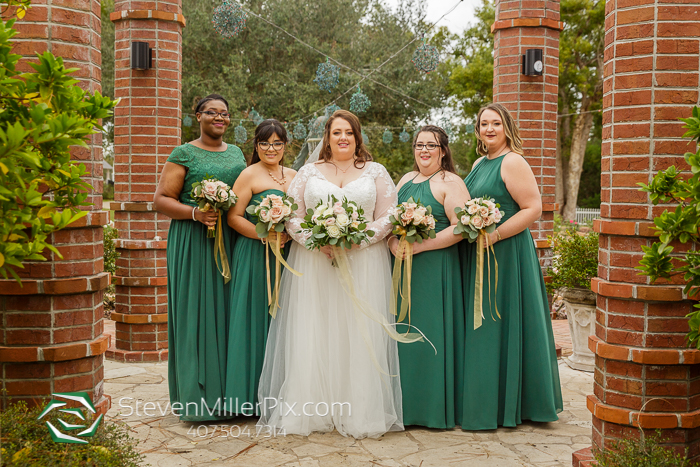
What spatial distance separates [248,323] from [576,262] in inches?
134

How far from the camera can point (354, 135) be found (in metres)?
4.52

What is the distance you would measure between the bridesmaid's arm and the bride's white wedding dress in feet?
2.70

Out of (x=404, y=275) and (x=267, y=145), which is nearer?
(x=404, y=275)

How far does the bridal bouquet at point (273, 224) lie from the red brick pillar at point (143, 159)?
2318 mm

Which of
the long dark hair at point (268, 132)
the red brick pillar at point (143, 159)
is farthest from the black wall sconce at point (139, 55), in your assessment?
the long dark hair at point (268, 132)

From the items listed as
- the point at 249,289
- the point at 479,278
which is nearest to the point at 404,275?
the point at 479,278

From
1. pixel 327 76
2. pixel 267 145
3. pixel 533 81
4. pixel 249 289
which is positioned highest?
pixel 327 76

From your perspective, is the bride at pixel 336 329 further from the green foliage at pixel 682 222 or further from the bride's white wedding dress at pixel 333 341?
the green foliage at pixel 682 222

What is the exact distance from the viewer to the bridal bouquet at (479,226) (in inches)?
164

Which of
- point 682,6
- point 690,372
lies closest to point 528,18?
point 682,6

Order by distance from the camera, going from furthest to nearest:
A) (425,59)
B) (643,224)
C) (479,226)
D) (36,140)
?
(425,59), (479,226), (643,224), (36,140)

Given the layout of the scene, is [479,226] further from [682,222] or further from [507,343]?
[682,222]

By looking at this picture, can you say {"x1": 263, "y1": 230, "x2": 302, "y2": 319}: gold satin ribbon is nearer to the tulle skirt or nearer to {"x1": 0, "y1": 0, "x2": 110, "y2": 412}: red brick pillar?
the tulle skirt

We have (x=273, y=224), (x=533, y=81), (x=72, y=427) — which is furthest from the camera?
(x=533, y=81)
